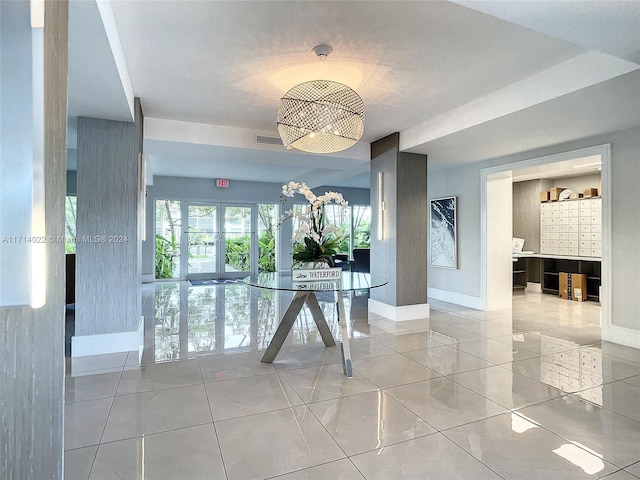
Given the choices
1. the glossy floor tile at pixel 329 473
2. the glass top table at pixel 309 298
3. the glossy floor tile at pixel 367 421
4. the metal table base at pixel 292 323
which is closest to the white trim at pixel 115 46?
the glass top table at pixel 309 298

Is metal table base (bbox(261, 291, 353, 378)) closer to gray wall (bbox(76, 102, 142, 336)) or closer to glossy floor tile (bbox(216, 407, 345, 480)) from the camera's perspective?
glossy floor tile (bbox(216, 407, 345, 480))

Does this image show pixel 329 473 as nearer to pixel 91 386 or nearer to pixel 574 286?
pixel 91 386

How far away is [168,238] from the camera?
883 cm

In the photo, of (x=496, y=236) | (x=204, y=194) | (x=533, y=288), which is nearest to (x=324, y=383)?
(x=496, y=236)

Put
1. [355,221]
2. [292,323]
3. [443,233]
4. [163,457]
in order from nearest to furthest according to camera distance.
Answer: [163,457] → [292,323] → [443,233] → [355,221]

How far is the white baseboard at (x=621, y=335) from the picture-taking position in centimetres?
371

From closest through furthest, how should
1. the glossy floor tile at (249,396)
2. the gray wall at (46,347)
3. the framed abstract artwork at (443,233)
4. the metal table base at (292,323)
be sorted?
the gray wall at (46,347), the glossy floor tile at (249,396), the metal table base at (292,323), the framed abstract artwork at (443,233)

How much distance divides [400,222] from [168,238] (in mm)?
6234

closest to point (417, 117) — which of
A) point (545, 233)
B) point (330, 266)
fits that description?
point (330, 266)

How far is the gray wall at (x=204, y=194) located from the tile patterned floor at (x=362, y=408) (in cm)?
513

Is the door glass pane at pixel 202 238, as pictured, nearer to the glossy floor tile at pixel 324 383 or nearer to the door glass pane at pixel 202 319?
the door glass pane at pixel 202 319

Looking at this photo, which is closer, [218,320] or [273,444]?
[273,444]

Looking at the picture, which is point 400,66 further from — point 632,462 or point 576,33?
point 632,462

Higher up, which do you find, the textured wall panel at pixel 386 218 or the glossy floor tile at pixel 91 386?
the textured wall panel at pixel 386 218
